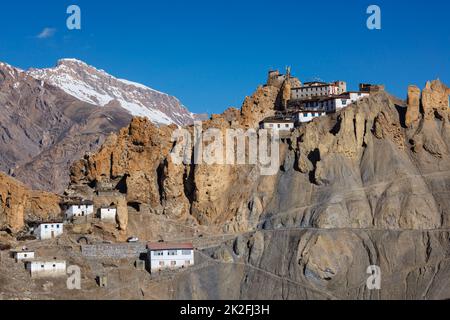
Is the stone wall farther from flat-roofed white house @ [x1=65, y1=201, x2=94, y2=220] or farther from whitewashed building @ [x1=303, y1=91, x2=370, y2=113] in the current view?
whitewashed building @ [x1=303, y1=91, x2=370, y2=113]

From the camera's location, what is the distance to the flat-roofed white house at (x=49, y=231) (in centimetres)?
13238

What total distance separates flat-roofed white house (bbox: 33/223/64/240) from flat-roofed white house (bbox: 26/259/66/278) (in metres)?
9.35

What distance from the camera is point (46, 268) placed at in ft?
402

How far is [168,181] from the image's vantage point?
143 m

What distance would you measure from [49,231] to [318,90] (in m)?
48.6

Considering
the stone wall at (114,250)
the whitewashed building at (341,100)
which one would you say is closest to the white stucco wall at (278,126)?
the whitewashed building at (341,100)

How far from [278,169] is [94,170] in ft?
85.7

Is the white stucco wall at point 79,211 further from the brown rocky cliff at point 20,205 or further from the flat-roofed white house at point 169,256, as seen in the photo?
the flat-roofed white house at point 169,256

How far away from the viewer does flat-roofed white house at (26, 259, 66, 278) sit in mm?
122062

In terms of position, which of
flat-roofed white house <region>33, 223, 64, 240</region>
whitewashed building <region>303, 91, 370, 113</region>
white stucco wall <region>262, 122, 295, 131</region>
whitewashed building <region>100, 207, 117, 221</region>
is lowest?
flat-roofed white house <region>33, 223, 64, 240</region>

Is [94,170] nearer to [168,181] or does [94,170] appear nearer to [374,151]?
[168,181]

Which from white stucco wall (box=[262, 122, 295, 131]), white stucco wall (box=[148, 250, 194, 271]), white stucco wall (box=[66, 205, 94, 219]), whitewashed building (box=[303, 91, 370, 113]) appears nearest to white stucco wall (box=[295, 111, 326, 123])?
whitewashed building (box=[303, 91, 370, 113])
